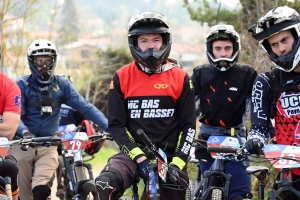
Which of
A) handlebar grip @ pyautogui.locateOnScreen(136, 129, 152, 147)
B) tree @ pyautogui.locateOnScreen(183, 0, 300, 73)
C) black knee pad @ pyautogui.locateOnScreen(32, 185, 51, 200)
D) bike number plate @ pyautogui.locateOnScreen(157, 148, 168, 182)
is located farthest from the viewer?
tree @ pyautogui.locateOnScreen(183, 0, 300, 73)

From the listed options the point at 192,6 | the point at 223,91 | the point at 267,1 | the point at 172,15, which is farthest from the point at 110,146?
the point at 172,15

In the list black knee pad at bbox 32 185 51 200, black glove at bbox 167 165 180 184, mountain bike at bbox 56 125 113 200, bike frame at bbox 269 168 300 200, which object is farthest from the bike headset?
black knee pad at bbox 32 185 51 200

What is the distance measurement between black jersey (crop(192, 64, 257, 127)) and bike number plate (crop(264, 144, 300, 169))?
2394 mm

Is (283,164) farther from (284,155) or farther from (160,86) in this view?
(160,86)

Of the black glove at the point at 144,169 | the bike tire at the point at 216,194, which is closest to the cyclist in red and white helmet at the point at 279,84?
the black glove at the point at 144,169

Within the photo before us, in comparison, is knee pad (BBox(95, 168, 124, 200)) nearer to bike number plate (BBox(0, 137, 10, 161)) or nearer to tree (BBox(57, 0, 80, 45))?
bike number plate (BBox(0, 137, 10, 161))

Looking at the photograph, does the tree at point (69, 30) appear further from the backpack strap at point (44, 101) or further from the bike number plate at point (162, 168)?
the bike number plate at point (162, 168)

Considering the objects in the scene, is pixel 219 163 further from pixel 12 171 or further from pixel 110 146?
pixel 110 146

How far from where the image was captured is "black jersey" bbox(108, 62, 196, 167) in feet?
20.9

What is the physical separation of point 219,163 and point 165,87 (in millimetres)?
1236

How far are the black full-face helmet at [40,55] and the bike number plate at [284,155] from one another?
4.58 metres

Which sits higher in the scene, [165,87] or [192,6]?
[192,6]

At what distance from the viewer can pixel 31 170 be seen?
887 cm

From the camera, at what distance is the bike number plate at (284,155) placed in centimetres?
523
